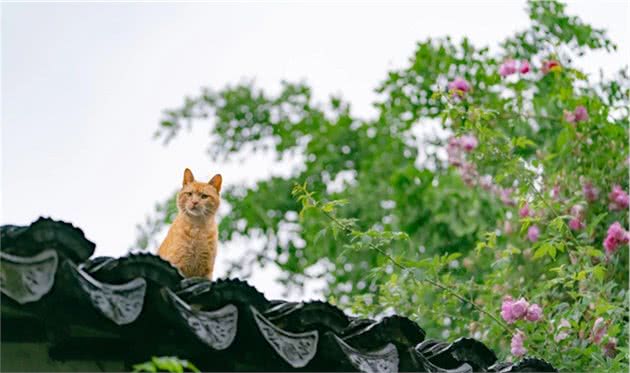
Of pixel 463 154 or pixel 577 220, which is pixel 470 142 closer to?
pixel 463 154

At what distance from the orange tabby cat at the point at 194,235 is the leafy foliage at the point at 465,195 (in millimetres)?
472

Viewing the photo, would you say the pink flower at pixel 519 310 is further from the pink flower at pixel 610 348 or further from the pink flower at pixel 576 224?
the pink flower at pixel 576 224

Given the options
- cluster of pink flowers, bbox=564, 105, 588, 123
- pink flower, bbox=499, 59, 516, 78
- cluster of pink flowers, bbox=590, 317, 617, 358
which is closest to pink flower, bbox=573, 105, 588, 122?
→ cluster of pink flowers, bbox=564, 105, 588, 123

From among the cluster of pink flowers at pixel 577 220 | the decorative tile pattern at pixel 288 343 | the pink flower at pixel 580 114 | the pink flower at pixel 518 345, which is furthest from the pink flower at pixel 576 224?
the decorative tile pattern at pixel 288 343

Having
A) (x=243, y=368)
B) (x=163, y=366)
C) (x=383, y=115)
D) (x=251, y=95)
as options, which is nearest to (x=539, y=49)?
(x=383, y=115)

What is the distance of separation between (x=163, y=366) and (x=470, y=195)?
714 cm

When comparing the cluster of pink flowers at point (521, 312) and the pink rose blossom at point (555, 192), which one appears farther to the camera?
the pink rose blossom at point (555, 192)

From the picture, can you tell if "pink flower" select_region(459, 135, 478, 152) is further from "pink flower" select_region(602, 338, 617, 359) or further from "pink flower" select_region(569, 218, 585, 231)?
"pink flower" select_region(602, 338, 617, 359)

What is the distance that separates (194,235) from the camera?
3854 mm

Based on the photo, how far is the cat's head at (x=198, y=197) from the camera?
13.3 feet

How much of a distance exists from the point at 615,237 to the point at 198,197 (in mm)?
2815

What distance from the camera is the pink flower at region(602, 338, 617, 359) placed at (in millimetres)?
5527

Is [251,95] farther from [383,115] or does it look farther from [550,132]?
[550,132]

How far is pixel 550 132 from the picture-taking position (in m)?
8.36
